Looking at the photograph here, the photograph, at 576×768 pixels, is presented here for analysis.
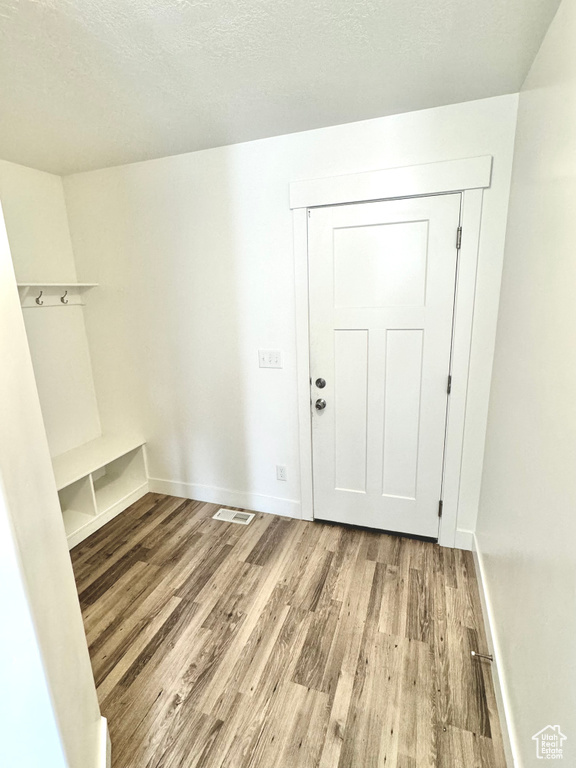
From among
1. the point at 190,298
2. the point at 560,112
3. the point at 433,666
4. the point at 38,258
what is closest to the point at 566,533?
the point at 433,666

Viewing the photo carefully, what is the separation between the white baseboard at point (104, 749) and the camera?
115cm

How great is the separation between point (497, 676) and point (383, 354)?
1489 mm

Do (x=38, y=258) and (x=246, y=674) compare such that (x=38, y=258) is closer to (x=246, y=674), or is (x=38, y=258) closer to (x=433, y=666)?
(x=246, y=674)

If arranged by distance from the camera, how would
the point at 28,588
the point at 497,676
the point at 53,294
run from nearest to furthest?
the point at 28,588, the point at 497,676, the point at 53,294

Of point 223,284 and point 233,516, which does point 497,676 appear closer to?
point 233,516

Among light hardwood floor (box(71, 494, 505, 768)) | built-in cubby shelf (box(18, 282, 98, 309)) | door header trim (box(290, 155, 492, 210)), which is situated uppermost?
door header trim (box(290, 155, 492, 210))

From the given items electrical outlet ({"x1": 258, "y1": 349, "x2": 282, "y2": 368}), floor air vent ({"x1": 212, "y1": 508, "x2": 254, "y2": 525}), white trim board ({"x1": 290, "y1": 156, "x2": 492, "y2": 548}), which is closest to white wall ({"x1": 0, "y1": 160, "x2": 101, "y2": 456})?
floor air vent ({"x1": 212, "y1": 508, "x2": 254, "y2": 525})

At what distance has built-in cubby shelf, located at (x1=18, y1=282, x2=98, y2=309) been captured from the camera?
236cm

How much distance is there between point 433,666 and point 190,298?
2358mm

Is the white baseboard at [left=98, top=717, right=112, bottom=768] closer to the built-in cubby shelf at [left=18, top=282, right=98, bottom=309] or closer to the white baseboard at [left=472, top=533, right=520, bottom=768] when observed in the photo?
the white baseboard at [left=472, top=533, right=520, bottom=768]

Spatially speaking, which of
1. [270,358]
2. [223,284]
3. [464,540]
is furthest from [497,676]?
[223,284]

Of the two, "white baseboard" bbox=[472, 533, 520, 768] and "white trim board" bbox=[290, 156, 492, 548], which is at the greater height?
"white trim board" bbox=[290, 156, 492, 548]

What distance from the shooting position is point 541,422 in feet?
3.67

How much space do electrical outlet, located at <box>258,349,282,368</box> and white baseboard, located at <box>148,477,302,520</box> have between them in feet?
3.12
